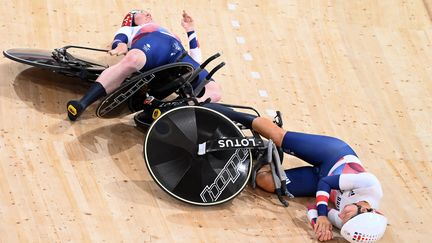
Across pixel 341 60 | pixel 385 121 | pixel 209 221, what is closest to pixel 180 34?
pixel 341 60

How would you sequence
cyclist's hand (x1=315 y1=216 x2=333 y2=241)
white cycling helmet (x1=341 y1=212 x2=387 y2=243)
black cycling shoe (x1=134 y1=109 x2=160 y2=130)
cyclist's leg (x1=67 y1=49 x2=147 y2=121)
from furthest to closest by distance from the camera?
black cycling shoe (x1=134 y1=109 x2=160 y2=130)
cyclist's leg (x1=67 y1=49 x2=147 y2=121)
cyclist's hand (x1=315 y1=216 x2=333 y2=241)
white cycling helmet (x1=341 y1=212 x2=387 y2=243)

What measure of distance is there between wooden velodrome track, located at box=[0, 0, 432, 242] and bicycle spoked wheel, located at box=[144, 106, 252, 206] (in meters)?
0.13

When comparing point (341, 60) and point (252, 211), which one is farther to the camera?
point (341, 60)

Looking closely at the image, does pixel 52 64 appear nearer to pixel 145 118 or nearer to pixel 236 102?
pixel 145 118

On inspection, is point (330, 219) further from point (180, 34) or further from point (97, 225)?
point (180, 34)

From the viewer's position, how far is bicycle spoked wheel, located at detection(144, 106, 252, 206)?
18.3ft

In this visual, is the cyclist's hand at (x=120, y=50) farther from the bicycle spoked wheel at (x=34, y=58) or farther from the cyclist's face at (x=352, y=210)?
the cyclist's face at (x=352, y=210)

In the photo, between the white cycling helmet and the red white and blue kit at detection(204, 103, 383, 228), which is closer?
the white cycling helmet

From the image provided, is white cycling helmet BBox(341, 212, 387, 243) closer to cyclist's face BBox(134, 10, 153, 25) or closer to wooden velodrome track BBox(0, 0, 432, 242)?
wooden velodrome track BBox(0, 0, 432, 242)

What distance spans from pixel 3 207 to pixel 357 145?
9.54 feet

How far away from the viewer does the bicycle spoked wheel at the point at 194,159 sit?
18.3 feet

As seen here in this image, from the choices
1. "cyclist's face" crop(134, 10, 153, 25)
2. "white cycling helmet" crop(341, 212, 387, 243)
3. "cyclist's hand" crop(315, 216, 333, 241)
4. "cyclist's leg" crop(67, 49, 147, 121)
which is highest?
"cyclist's face" crop(134, 10, 153, 25)

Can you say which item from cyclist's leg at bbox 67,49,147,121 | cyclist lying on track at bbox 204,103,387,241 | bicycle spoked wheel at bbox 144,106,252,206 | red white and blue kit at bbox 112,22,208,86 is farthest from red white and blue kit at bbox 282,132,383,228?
cyclist's leg at bbox 67,49,147,121

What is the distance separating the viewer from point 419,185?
639 cm
